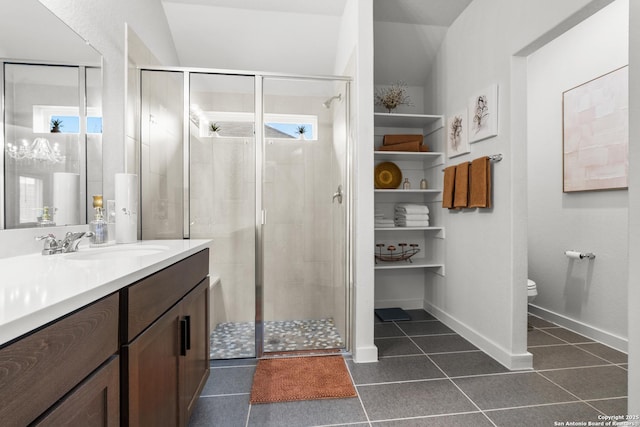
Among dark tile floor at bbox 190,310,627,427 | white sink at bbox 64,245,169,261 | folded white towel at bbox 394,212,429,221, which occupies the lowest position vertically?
dark tile floor at bbox 190,310,627,427

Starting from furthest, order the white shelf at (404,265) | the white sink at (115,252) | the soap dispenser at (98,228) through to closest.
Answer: the white shelf at (404,265) → the soap dispenser at (98,228) → the white sink at (115,252)

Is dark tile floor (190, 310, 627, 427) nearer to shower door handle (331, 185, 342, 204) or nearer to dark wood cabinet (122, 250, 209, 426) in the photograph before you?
dark wood cabinet (122, 250, 209, 426)

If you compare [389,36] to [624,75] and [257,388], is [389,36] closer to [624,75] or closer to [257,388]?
[624,75]

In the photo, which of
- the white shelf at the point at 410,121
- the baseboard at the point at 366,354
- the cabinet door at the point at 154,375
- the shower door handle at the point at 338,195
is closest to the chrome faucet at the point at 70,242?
the cabinet door at the point at 154,375

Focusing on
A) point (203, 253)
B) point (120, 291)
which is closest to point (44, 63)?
point (203, 253)

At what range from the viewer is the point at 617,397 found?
168cm

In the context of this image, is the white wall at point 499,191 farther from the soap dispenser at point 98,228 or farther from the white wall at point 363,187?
the soap dispenser at point 98,228

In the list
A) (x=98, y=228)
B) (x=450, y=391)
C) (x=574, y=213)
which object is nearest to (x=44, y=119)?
(x=98, y=228)

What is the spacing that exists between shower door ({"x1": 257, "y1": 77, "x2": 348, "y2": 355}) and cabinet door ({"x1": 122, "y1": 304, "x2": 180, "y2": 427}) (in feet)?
3.75

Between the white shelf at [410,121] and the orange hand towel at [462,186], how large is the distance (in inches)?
24.5

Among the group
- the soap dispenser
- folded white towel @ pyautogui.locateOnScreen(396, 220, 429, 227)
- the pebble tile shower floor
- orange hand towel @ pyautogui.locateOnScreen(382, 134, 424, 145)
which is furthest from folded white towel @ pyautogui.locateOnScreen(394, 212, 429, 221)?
the soap dispenser

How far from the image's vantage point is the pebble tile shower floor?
2.25m

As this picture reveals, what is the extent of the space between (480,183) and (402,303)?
160 centimetres

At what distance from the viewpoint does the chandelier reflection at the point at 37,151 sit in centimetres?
118
